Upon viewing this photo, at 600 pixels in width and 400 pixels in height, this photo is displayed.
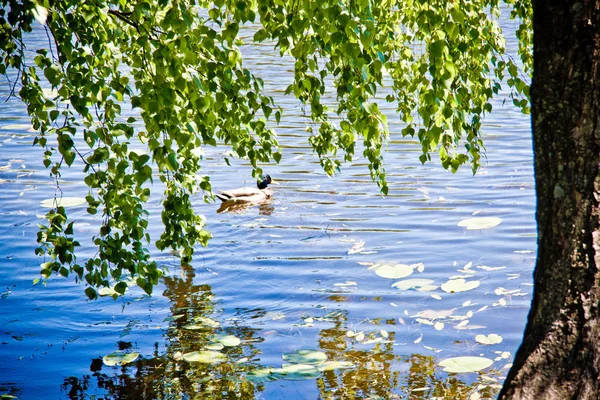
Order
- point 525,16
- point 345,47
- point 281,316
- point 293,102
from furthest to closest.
Result: 1. point 293,102
2. point 281,316
3. point 525,16
4. point 345,47

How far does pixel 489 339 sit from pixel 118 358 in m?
3.21

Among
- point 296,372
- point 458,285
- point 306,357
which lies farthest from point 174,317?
point 458,285

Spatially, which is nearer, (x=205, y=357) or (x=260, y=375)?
(x=260, y=375)

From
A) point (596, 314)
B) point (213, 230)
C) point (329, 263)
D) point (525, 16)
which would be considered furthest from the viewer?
point (213, 230)

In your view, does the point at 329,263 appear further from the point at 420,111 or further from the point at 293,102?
the point at 293,102

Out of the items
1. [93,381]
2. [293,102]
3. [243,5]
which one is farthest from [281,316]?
[293,102]

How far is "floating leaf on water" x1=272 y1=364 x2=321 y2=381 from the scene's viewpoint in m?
5.65

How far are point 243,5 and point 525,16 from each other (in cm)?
236

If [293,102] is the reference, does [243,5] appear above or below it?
above

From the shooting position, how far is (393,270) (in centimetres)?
780

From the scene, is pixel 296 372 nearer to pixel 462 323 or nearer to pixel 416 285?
pixel 462 323

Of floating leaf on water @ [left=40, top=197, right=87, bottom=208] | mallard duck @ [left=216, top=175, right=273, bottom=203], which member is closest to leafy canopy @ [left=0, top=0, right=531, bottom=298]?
mallard duck @ [left=216, top=175, right=273, bottom=203]

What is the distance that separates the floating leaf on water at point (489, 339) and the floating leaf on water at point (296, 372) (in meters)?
1.48

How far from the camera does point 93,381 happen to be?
5.82 m
